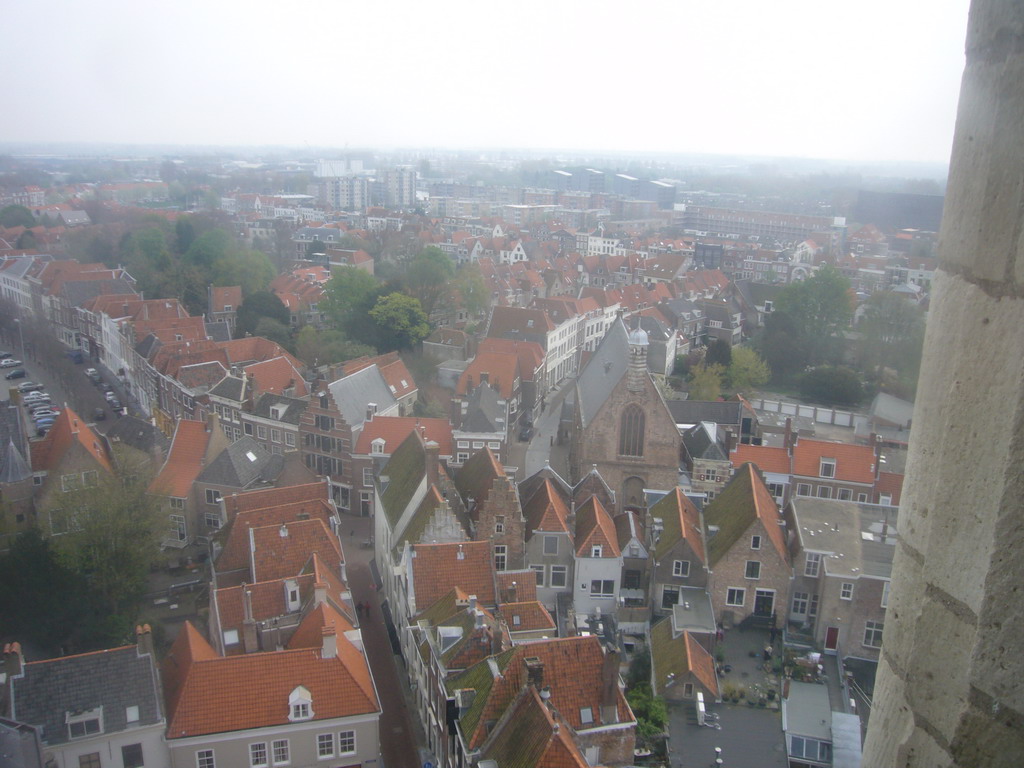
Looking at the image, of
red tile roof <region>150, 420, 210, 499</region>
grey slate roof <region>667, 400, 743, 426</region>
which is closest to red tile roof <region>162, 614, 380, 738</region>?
red tile roof <region>150, 420, 210, 499</region>

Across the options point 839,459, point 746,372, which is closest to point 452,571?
point 839,459

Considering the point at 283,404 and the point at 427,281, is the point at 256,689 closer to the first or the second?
the point at 283,404

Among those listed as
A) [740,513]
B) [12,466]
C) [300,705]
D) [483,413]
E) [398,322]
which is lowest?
[300,705]

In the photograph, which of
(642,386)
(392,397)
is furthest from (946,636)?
(392,397)

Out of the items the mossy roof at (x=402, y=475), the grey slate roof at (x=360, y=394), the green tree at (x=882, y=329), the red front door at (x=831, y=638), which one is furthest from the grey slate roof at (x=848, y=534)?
the green tree at (x=882, y=329)

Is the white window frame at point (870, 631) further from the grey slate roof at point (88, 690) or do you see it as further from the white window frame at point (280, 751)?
the grey slate roof at point (88, 690)

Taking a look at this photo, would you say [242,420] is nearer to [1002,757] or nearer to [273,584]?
[273,584]

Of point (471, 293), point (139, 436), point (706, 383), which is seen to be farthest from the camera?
point (471, 293)

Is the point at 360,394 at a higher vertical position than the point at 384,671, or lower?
higher
